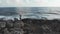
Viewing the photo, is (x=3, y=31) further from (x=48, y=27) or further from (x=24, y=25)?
(x=48, y=27)

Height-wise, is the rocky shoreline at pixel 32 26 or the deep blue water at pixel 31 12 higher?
the deep blue water at pixel 31 12

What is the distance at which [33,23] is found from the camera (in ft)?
2.81

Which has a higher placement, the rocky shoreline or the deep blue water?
the deep blue water

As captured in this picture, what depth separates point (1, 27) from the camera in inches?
33.4

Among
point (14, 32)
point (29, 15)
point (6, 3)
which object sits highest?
point (6, 3)

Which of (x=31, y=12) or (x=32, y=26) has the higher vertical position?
(x=31, y=12)

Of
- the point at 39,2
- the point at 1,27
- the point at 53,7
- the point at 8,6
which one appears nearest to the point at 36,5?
the point at 39,2

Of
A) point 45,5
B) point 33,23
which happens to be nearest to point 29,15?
point 33,23

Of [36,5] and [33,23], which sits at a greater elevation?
[36,5]

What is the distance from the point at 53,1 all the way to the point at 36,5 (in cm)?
18

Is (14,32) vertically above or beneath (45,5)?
beneath

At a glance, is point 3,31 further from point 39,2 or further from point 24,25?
point 39,2

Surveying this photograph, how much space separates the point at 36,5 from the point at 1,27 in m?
0.41

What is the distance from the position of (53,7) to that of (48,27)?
0.22 m
